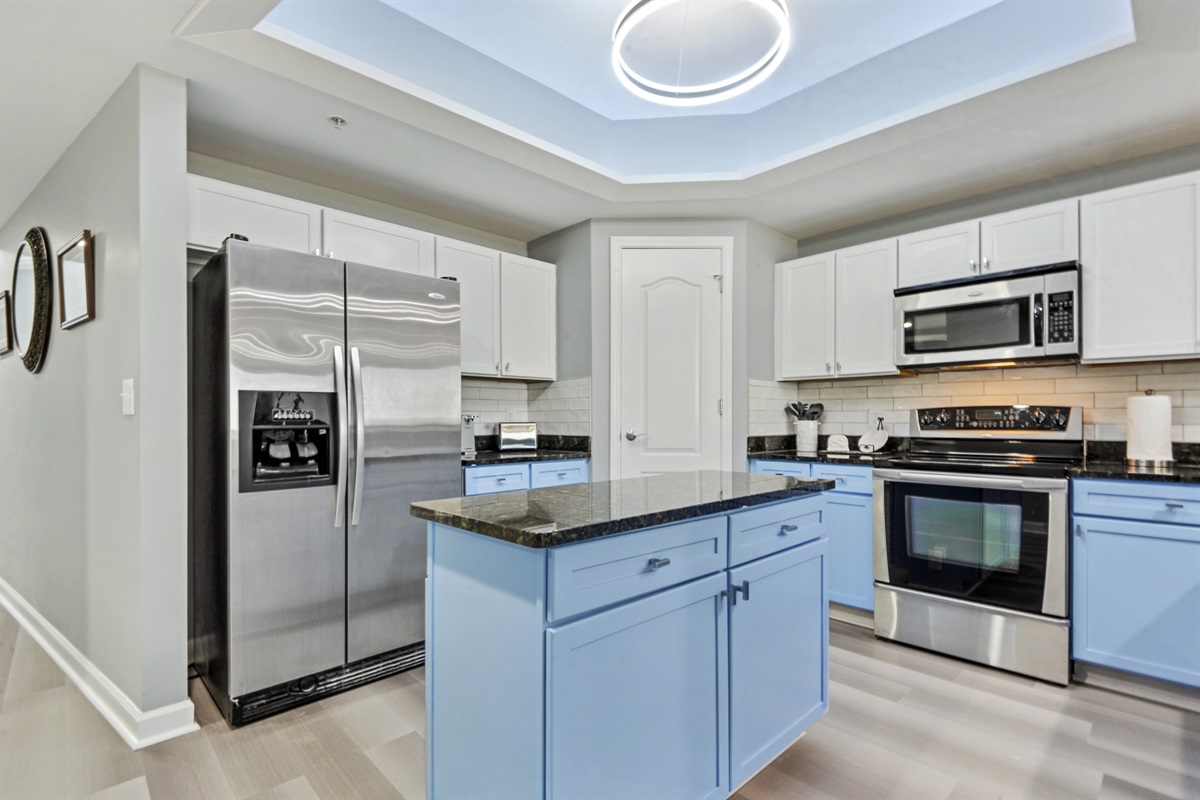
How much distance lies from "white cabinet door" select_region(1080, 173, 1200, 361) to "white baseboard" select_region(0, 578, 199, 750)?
4136mm

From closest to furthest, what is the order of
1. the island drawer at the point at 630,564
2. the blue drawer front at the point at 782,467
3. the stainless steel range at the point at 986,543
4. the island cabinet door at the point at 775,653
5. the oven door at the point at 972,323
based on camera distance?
the island drawer at the point at 630,564 → the island cabinet door at the point at 775,653 → the stainless steel range at the point at 986,543 → the oven door at the point at 972,323 → the blue drawer front at the point at 782,467

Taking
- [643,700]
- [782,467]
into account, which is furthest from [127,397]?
[782,467]

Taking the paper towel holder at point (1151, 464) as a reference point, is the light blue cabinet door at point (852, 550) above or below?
below

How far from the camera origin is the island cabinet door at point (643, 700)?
51.3 inches

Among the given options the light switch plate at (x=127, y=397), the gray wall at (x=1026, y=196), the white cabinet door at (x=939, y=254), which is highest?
the gray wall at (x=1026, y=196)

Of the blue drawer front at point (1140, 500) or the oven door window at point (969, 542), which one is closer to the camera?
the blue drawer front at point (1140, 500)

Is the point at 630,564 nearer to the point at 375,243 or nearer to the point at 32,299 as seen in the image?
the point at 375,243

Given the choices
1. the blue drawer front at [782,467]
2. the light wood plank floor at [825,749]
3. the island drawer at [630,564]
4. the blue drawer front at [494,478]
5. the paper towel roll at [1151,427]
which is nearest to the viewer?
the island drawer at [630,564]

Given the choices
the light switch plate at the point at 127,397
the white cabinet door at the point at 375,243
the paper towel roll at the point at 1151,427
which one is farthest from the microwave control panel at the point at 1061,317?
the light switch plate at the point at 127,397

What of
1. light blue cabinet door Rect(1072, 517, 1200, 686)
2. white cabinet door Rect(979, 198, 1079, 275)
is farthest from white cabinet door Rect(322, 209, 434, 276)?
light blue cabinet door Rect(1072, 517, 1200, 686)

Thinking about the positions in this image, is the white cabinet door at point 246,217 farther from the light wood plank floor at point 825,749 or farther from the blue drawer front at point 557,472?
the light wood plank floor at point 825,749

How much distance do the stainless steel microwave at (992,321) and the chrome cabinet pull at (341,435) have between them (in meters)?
2.97

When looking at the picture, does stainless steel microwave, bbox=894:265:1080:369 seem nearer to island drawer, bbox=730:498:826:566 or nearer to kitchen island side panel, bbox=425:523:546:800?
island drawer, bbox=730:498:826:566

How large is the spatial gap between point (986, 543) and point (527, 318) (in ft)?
9.34
